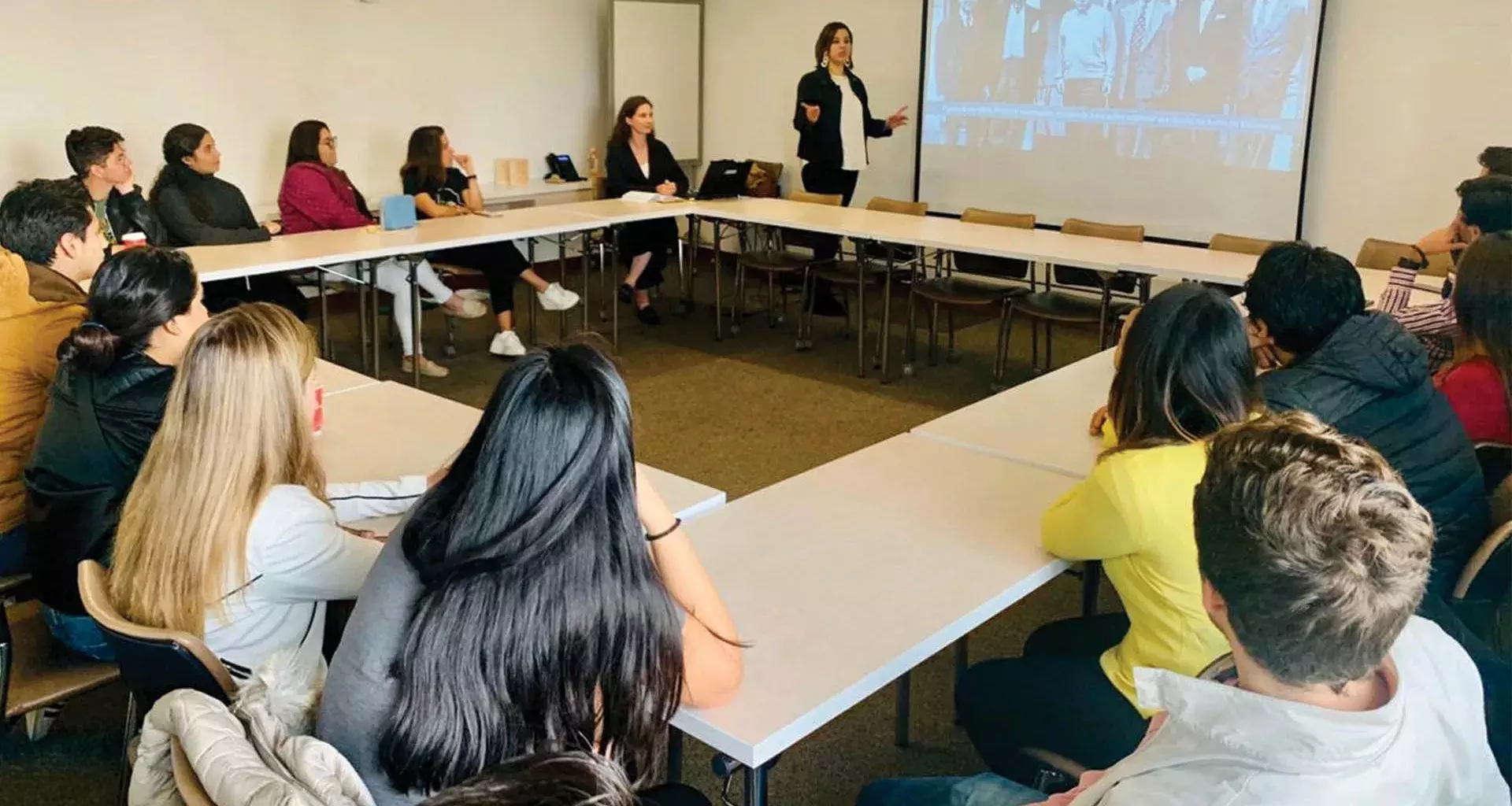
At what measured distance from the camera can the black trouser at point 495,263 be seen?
19.3 feet

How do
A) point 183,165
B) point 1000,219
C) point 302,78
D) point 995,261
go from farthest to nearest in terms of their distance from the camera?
point 302,78 < point 1000,219 < point 995,261 < point 183,165

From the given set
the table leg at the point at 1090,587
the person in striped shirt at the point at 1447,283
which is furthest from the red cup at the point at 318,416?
the person in striped shirt at the point at 1447,283

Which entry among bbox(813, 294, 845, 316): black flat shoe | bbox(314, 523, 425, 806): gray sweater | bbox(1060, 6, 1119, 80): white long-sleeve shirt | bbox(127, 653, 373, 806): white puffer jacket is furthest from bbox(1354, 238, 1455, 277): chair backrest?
bbox(127, 653, 373, 806): white puffer jacket

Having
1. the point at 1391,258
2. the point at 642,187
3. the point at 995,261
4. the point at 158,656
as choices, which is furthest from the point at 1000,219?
the point at 158,656

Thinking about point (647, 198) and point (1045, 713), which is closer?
point (1045, 713)

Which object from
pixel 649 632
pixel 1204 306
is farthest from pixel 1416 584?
pixel 1204 306

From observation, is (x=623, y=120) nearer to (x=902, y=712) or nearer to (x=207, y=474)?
(x=902, y=712)

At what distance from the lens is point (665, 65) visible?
8164mm

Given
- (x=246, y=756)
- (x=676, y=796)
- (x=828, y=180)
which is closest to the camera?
(x=246, y=756)

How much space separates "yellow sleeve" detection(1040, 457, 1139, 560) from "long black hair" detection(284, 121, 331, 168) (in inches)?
181

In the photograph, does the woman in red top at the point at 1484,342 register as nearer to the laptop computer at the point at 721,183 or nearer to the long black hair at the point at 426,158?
the laptop computer at the point at 721,183

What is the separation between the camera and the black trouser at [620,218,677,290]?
654cm

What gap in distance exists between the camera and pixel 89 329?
87.2 inches

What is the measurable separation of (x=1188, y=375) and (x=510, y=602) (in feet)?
3.92
